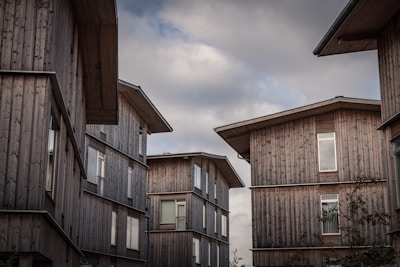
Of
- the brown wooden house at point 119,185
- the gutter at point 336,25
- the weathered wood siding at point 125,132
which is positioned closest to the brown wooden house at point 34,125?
the gutter at point 336,25

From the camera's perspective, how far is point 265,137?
100 feet

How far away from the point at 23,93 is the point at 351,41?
1151cm

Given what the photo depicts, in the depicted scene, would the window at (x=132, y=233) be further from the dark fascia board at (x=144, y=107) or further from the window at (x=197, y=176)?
the window at (x=197, y=176)

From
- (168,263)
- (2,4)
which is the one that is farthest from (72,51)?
(168,263)

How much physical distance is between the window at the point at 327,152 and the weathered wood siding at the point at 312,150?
0.62 ft

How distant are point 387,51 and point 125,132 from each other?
17973 mm

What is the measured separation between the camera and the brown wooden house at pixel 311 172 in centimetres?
2881

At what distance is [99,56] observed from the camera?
792 inches

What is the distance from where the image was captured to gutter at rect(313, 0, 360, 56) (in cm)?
1812

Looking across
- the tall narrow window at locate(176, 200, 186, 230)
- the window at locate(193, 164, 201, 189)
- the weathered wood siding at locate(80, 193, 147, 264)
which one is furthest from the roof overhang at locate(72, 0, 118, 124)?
the window at locate(193, 164, 201, 189)

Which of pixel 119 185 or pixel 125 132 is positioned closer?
pixel 119 185

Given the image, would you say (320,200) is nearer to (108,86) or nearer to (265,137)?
(265,137)

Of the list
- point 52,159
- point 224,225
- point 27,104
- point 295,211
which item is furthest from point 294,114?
point 224,225

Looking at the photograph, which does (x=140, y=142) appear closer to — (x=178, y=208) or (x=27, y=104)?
(x=178, y=208)
